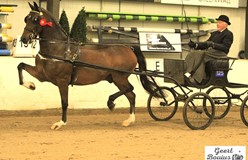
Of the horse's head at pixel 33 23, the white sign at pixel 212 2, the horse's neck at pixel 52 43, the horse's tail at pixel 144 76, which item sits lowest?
the horse's tail at pixel 144 76

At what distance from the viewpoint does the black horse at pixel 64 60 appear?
870cm

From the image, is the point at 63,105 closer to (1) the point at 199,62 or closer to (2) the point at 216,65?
(1) the point at 199,62

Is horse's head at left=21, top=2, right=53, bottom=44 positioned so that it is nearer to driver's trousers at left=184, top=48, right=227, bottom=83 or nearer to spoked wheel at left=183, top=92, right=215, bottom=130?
driver's trousers at left=184, top=48, right=227, bottom=83

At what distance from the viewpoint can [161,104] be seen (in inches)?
380

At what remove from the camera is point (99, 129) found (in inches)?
356

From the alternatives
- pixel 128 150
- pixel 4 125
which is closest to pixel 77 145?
pixel 128 150

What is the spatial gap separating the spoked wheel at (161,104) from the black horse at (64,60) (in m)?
0.60

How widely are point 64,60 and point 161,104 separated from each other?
74.0 inches

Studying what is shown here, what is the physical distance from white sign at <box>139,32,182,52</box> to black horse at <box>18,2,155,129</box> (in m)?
4.08

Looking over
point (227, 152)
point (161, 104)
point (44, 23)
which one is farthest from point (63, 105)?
point (227, 152)

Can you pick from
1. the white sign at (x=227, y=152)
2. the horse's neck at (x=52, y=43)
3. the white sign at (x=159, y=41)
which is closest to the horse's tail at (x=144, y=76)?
the horse's neck at (x=52, y=43)

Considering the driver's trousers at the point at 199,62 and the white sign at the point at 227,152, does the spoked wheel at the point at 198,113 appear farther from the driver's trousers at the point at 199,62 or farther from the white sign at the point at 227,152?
the white sign at the point at 227,152

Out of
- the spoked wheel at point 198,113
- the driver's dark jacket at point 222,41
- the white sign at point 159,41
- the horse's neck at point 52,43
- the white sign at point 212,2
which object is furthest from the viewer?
the white sign at point 212,2

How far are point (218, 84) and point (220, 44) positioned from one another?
2.10ft
